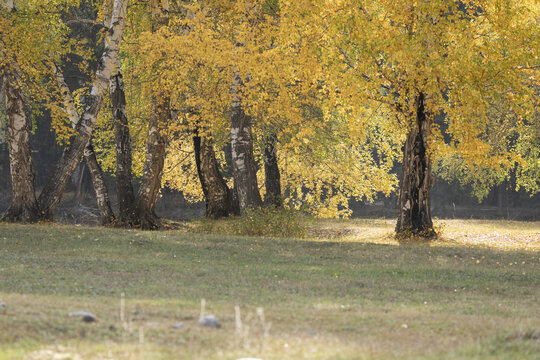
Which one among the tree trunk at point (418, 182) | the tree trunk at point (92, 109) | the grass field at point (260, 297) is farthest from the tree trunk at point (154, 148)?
the tree trunk at point (418, 182)

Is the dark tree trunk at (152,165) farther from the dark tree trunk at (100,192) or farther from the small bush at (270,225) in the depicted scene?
the small bush at (270,225)

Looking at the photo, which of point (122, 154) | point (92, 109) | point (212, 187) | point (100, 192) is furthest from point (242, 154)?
point (100, 192)

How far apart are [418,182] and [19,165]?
10.3m

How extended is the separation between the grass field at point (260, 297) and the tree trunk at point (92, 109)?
2.98 m

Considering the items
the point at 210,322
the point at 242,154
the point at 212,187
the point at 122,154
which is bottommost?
the point at 210,322

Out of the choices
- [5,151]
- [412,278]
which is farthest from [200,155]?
[5,151]

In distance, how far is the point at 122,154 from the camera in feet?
70.1

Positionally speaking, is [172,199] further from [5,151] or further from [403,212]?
[403,212]

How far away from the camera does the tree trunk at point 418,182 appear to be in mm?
17906

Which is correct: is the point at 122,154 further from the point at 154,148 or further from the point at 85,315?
the point at 85,315

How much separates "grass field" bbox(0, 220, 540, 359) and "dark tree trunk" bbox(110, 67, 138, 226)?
14.6ft

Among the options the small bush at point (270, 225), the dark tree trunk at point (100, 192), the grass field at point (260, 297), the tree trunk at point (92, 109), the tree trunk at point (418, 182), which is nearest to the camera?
the grass field at point (260, 297)

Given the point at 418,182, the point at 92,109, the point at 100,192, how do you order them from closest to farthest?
the point at 418,182, the point at 92,109, the point at 100,192

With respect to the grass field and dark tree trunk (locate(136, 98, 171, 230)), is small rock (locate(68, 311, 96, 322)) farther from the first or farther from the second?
dark tree trunk (locate(136, 98, 171, 230))
